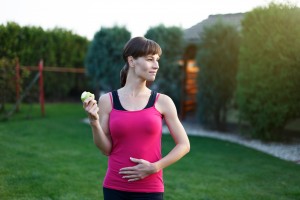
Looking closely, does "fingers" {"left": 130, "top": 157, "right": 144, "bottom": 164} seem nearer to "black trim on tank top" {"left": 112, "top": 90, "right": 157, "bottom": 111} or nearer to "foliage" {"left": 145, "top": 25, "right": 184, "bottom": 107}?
"black trim on tank top" {"left": 112, "top": 90, "right": 157, "bottom": 111}

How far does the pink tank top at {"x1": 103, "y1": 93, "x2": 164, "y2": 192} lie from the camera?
6.52ft

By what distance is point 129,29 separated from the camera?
11.3 metres

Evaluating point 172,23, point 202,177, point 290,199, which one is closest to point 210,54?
point 172,23

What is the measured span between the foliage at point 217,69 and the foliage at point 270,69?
2.36 ft

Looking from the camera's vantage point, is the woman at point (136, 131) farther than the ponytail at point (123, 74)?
No

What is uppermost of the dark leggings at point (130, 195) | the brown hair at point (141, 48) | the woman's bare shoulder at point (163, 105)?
the brown hair at point (141, 48)

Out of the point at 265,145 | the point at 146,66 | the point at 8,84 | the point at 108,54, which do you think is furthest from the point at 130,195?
the point at 108,54

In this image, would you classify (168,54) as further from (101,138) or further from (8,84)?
(101,138)

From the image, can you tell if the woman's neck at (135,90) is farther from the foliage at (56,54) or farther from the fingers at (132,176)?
the foliage at (56,54)

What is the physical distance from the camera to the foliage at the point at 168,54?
10.2 metres

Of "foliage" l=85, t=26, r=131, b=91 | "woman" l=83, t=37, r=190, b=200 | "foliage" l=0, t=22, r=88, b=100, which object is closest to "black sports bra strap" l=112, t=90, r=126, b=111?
"woman" l=83, t=37, r=190, b=200

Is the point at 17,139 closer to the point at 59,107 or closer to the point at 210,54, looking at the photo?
the point at 210,54

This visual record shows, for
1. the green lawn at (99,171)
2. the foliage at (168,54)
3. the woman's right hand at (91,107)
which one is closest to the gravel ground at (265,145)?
the green lawn at (99,171)

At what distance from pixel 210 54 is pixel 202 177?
4629mm
